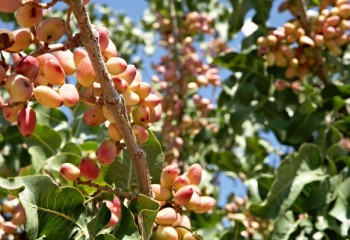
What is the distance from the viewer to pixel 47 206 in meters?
1.29

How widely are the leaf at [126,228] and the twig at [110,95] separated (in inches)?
2.8

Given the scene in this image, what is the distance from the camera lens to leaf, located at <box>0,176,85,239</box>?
1252mm

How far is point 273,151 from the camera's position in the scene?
2887 mm

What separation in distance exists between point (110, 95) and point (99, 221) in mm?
251

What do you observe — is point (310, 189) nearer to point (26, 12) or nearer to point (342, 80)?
point (342, 80)

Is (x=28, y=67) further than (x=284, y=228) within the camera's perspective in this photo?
No

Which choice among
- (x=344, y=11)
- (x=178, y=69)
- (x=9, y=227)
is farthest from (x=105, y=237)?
(x=178, y=69)

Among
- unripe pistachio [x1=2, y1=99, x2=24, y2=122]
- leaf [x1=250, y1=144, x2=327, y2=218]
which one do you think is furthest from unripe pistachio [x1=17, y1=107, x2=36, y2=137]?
leaf [x1=250, y1=144, x2=327, y2=218]

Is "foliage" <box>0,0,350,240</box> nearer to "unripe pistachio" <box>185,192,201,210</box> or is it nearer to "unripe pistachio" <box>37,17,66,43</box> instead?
"unripe pistachio" <box>185,192,201,210</box>

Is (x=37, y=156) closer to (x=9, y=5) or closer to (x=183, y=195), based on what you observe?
(x=183, y=195)

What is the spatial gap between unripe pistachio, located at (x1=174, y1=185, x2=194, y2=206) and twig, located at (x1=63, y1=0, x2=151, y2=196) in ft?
0.19

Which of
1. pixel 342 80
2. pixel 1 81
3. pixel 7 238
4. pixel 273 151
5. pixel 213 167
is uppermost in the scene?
pixel 1 81

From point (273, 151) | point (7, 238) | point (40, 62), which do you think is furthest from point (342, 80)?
point (40, 62)

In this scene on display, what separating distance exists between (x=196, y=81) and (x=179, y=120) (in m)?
0.25
